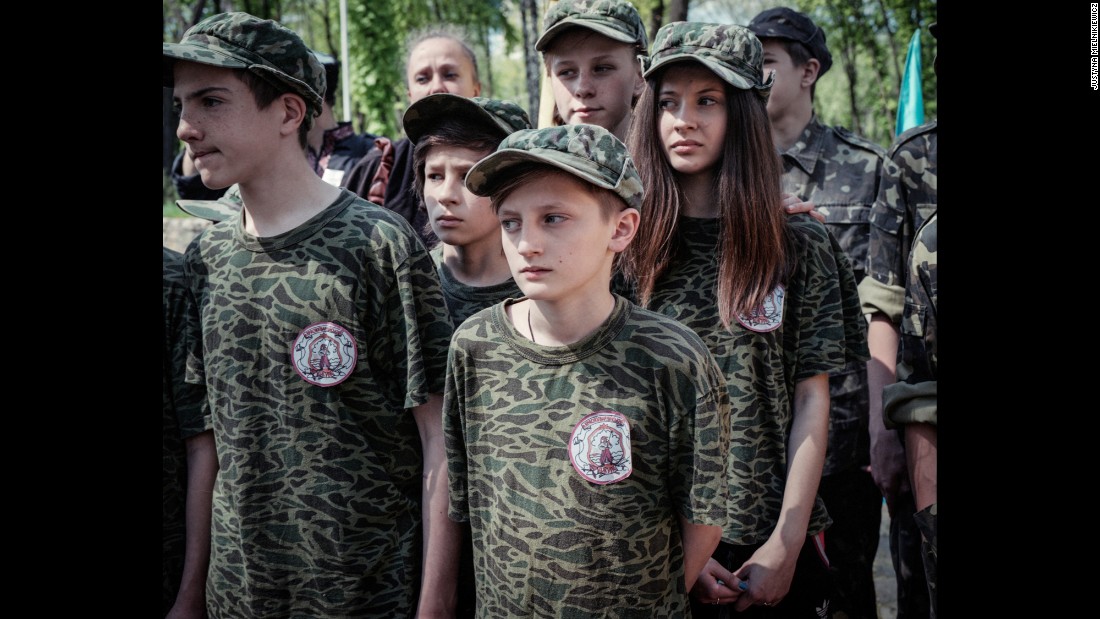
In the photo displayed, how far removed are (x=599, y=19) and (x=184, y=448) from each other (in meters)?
1.90

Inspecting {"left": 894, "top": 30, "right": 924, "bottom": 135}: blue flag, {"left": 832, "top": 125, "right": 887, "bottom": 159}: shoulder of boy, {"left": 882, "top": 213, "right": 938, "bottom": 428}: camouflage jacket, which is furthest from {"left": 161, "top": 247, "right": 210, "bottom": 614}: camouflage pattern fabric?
{"left": 894, "top": 30, "right": 924, "bottom": 135}: blue flag

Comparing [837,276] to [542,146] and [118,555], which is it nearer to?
[542,146]

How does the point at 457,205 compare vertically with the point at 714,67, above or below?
below

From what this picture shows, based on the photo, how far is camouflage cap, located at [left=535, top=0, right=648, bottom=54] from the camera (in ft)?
9.89

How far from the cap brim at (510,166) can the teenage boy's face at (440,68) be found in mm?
2569

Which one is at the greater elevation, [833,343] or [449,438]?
[833,343]

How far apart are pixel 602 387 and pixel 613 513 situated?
0.27 meters

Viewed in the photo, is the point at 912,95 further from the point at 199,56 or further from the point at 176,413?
the point at 176,413

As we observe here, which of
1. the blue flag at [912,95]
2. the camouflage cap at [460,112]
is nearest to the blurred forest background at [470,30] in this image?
the blue flag at [912,95]

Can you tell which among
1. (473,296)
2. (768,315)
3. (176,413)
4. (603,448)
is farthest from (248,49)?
(768,315)

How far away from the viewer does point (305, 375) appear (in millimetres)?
2203

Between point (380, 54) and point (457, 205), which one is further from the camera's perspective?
point (380, 54)

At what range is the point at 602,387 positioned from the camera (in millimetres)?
1979

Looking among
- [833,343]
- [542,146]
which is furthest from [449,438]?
[833,343]
